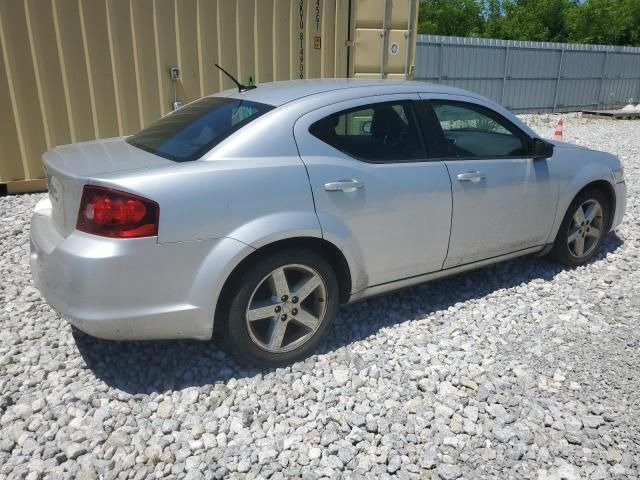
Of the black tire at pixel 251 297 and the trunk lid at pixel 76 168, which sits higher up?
the trunk lid at pixel 76 168

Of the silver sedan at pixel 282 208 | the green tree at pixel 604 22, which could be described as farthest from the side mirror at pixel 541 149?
the green tree at pixel 604 22

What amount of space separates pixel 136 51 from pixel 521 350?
554 cm

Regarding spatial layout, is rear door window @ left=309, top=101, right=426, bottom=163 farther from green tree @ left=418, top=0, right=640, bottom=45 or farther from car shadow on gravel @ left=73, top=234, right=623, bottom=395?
green tree @ left=418, top=0, right=640, bottom=45

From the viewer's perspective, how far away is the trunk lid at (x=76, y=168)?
259 cm

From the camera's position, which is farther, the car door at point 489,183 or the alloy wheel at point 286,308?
the car door at point 489,183

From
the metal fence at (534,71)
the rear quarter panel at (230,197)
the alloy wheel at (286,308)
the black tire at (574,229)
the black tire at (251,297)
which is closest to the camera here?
the rear quarter panel at (230,197)

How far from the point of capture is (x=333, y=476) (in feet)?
7.57

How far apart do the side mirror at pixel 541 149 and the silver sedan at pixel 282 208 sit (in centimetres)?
1

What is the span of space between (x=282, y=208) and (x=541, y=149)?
219cm

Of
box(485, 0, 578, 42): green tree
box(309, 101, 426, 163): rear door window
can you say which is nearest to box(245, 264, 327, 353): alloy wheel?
box(309, 101, 426, 163): rear door window

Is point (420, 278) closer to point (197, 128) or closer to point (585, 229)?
point (197, 128)

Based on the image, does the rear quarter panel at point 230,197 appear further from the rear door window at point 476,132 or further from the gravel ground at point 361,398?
the rear door window at point 476,132

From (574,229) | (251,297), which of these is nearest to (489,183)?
(574,229)

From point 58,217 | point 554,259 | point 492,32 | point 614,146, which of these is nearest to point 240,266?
point 58,217
